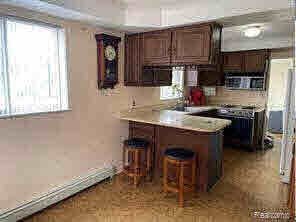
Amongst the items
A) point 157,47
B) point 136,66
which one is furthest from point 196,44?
point 136,66

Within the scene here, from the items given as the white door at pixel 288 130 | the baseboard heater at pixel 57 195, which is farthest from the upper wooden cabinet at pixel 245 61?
the baseboard heater at pixel 57 195

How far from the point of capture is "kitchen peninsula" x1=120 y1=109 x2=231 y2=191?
2.81m

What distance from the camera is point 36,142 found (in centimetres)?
240

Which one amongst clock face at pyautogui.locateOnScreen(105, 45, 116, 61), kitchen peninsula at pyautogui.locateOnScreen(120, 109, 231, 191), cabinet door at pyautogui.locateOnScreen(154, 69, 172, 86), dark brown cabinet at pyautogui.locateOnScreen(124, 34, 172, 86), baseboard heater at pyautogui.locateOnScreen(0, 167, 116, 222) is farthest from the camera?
cabinet door at pyautogui.locateOnScreen(154, 69, 172, 86)

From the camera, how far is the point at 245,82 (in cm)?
495

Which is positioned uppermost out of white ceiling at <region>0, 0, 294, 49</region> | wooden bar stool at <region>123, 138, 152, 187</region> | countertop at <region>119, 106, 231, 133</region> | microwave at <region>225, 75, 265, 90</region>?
white ceiling at <region>0, 0, 294, 49</region>

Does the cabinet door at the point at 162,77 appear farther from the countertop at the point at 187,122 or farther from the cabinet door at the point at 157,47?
the countertop at the point at 187,122

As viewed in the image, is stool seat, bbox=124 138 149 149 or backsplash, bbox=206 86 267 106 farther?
backsplash, bbox=206 86 267 106

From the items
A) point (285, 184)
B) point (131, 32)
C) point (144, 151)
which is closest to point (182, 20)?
point (131, 32)

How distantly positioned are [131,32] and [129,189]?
2.27 metres

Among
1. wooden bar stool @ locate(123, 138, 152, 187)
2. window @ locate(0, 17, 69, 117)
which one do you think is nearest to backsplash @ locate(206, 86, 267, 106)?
wooden bar stool @ locate(123, 138, 152, 187)

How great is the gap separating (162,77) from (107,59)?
1036mm

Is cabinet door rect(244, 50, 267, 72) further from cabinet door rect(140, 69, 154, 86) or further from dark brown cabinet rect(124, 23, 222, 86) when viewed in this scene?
cabinet door rect(140, 69, 154, 86)

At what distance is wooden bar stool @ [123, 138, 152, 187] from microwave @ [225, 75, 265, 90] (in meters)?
2.97
